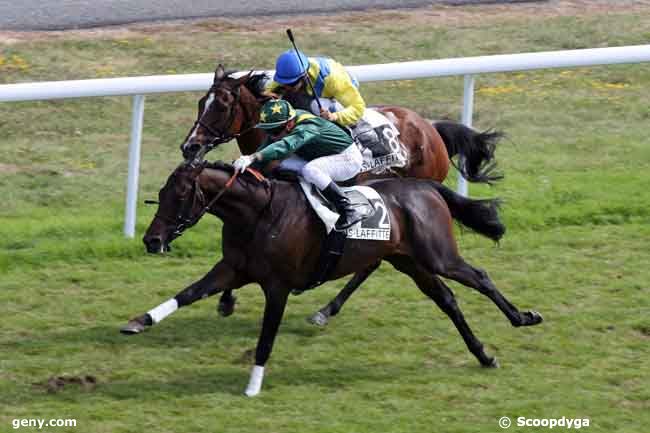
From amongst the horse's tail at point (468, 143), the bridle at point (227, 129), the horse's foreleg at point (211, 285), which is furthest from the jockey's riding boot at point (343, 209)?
the horse's tail at point (468, 143)

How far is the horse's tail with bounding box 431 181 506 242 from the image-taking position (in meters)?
7.79

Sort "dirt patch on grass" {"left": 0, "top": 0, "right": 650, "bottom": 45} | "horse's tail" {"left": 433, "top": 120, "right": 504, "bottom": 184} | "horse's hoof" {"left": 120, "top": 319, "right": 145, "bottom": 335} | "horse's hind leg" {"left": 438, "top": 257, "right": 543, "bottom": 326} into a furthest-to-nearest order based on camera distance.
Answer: "dirt patch on grass" {"left": 0, "top": 0, "right": 650, "bottom": 45} → "horse's tail" {"left": 433, "top": 120, "right": 504, "bottom": 184} → "horse's hind leg" {"left": 438, "top": 257, "right": 543, "bottom": 326} → "horse's hoof" {"left": 120, "top": 319, "right": 145, "bottom": 335}

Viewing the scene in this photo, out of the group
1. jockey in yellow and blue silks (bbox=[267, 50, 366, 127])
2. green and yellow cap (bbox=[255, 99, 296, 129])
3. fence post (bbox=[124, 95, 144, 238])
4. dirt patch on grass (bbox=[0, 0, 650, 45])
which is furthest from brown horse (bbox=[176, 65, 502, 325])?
dirt patch on grass (bbox=[0, 0, 650, 45])

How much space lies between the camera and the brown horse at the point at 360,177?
780cm

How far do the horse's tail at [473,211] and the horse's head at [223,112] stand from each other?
1.15m

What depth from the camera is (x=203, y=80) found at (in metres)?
8.98

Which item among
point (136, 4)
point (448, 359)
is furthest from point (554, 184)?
point (136, 4)

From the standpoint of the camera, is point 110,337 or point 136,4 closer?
point 110,337

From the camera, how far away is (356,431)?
6.48 meters

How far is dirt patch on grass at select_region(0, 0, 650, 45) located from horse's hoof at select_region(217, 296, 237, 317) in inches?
206

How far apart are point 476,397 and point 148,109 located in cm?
537

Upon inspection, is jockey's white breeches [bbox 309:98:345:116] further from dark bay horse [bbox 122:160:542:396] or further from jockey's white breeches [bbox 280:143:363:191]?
dark bay horse [bbox 122:160:542:396]

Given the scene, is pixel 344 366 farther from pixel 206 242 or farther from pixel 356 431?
pixel 206 242

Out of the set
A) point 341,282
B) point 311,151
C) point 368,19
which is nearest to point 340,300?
point 341,282
